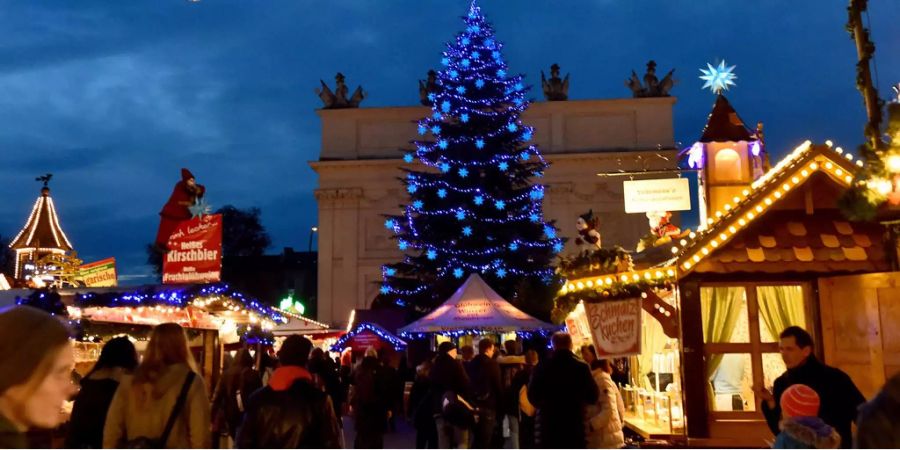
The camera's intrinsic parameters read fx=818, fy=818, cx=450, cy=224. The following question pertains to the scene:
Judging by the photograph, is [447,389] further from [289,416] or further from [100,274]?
[100,274]

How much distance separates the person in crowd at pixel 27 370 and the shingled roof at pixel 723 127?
1146cm

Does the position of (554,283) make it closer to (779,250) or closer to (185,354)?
(779,250)

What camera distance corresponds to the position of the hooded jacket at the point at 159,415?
4.45 meters

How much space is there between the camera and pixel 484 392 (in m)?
9.50

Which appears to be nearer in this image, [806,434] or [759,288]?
[806,434]

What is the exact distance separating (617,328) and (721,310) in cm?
142

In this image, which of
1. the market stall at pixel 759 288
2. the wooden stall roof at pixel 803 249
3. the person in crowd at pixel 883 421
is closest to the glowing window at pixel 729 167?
the market stall at pixel 759 288

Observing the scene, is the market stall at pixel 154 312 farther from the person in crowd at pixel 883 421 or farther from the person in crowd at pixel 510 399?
the person in crowd at pixel 883 421

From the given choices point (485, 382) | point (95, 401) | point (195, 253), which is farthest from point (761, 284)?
point (195, 253)

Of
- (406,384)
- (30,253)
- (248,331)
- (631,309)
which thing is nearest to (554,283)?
(406,384)

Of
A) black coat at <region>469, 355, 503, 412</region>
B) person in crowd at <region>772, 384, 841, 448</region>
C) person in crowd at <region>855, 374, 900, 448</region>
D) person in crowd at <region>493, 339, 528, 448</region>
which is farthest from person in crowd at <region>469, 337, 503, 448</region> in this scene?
person in crowd at <region>855, 374, 900, 448</region>

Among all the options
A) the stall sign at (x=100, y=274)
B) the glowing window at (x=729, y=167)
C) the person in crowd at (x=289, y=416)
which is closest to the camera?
the person in crowd at (x=289, y=416)

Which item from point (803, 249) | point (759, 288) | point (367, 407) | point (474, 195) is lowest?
point (367, 407)

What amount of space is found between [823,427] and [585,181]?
123ft
